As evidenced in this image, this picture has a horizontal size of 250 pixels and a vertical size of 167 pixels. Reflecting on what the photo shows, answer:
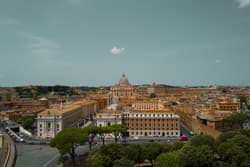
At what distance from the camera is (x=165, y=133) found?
179ft

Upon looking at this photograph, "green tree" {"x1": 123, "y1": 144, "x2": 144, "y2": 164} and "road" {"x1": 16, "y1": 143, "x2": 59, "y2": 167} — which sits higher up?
"green tree" {"x1": 123, "y1": 144, "x2": 144, "y2": 164}

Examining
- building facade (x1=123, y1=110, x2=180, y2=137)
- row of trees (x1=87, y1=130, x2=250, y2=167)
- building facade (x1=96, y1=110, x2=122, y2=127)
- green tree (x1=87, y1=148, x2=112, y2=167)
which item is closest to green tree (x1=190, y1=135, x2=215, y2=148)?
row of trees (x1=87, y1=130, x2=250, y2=167)

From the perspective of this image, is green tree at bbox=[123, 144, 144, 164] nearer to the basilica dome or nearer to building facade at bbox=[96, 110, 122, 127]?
building facade at bbox=[96, 110, 122, 127]

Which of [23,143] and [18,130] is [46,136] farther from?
[18,130]

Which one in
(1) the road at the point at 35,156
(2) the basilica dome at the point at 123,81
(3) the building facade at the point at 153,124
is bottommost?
(1) the road at the point at 35,156

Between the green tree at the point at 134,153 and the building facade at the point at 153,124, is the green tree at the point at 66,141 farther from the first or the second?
the building facade at the point at 153,124

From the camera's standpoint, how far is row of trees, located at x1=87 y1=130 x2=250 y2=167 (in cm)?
2475

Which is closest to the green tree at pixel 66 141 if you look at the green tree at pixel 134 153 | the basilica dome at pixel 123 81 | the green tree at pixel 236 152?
the green tree at pixel 134 153

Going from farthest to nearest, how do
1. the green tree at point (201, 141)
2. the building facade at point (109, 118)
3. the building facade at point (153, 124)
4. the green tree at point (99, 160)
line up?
the building facade at point (109, 118), the building facade at point (153, 124), the green tree at point (201, 141), the green tree at point (99, 160)

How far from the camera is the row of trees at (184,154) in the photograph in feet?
81.2

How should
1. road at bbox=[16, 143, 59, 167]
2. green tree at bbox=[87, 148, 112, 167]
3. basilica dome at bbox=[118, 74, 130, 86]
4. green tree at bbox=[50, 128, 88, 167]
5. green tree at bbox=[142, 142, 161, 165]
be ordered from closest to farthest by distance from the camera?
green tree at bbox=[87, 148, 112, 167], green tree at bbox=[142, 142, 161, 165], green tree at bbox=[50, 128, 88, 167], road at bbox=[16, 143, 59, 167], basilica dome at bbox=[118, 74, 130, 86]

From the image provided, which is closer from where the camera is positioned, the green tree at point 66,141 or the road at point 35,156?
the green tree at point 66,141

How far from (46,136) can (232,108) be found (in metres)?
47.8

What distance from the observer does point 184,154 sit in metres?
25.9
